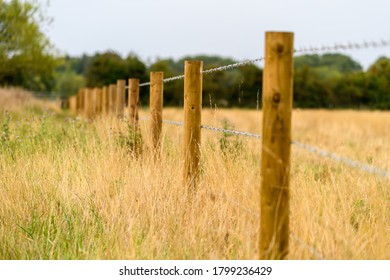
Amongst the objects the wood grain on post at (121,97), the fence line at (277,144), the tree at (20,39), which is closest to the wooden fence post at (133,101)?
the wood grain on post at (121,97)

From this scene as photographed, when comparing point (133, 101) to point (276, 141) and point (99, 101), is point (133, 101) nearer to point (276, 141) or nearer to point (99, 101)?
point (276, 141)

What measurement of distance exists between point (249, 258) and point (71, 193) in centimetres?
232

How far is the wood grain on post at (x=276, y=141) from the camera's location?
3.49 meters

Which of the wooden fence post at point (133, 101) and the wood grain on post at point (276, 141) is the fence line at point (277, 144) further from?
the wooden fence post at point (133, 101)

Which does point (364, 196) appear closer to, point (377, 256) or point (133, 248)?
point (377, 256)

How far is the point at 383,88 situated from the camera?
5488 cm

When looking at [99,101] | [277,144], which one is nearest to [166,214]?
[277,144]

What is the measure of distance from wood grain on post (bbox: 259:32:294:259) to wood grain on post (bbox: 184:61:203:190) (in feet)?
7.61

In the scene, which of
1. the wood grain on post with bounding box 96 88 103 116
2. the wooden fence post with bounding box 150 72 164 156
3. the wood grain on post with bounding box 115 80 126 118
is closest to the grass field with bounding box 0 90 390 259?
the wooden fence post with bounding box 150 72 164 156

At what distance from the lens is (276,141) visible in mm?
3535

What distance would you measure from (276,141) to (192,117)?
2.52 meters

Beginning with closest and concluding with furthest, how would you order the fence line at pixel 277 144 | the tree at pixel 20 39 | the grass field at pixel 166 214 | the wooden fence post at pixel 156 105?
the fence line at pixel 277 144
the grass field at pixel 166 214
the wooden fence post at pixel 156 105
the tree at pixel 20 39

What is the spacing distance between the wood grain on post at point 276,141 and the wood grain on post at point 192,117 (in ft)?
7.61
